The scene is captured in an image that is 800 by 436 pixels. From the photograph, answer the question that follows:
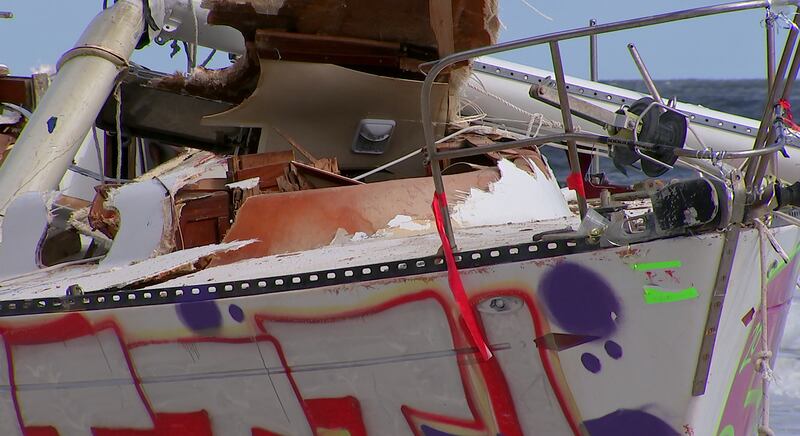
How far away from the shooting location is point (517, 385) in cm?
401

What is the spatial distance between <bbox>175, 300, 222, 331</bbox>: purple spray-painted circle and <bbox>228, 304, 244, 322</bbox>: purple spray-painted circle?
5cm

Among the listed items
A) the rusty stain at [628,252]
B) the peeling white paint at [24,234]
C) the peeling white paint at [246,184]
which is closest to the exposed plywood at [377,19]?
the peeling white paint at [246,184]

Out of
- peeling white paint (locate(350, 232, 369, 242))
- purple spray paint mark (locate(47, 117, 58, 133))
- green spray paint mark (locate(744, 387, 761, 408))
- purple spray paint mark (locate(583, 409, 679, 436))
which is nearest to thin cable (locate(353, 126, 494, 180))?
peeling white paint (locate(350, 232, 369, 242))

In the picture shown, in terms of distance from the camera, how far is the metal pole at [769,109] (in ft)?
12.1

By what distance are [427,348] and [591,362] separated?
0.58 m

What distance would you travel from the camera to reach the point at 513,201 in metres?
5.53

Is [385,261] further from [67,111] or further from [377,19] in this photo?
[67,111]

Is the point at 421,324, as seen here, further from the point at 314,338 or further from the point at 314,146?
the point at 314,146

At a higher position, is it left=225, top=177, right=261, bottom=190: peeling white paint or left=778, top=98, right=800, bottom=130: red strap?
left=778, top=98, right=800, bottom=130: red strap

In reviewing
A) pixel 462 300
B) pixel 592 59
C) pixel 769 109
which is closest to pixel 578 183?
pixel 462 300

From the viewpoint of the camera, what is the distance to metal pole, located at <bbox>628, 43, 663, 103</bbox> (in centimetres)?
419

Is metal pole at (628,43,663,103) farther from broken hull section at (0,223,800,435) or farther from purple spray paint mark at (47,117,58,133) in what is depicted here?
purple spray paint mark at (47,117,58,133)

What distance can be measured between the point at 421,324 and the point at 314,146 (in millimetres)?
2495

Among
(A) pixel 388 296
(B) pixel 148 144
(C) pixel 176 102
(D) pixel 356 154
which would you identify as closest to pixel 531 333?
(A) pixel 388 296
